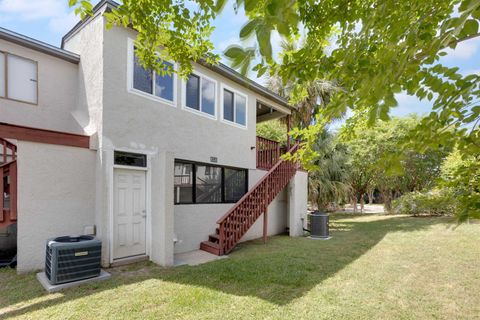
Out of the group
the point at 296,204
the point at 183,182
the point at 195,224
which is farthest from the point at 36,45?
the point at 296,204

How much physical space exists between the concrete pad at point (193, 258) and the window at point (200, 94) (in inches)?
166

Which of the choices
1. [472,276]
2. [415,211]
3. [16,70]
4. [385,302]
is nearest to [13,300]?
[16,70]

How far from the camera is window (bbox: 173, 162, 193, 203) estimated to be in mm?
7602

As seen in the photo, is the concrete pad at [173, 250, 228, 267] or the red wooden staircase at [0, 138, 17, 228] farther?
the concrete pad at [173, 250, 228, 267]

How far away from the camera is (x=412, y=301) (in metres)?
4.38

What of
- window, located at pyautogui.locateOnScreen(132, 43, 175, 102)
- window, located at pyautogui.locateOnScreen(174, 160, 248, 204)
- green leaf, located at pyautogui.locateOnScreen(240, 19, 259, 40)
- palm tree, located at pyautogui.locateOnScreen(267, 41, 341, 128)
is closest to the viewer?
green leaf, located at pyautogui.locateOnScreen(240, 19, 259, 40)

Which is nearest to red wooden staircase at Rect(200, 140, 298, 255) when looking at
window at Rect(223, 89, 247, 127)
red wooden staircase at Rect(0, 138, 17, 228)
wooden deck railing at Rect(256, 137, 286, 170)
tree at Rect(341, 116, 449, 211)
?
wooden deck railing at Rect(256, 137, 286, 170)

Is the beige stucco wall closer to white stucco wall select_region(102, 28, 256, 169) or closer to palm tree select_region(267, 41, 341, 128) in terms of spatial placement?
white stucco wall select_region(102, 28, 256, 169)

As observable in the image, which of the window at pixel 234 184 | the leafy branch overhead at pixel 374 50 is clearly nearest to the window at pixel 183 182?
the window at pixel 234 184

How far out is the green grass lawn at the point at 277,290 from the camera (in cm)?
393

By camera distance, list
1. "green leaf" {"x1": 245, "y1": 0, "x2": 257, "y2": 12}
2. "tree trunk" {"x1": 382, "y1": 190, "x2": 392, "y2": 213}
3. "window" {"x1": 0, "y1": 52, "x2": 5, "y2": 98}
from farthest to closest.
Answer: "tree trunk" {"x1": 382, "y1": 190, "x2": 392, "y2": 213}, "window" {"x1": 0, "y1": 52, "x2": 5, "y2": 98}, "green leaf" {"x1": 245, "y1": 0, "x2": 257, "y2": 12}

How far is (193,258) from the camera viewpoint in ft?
22.8

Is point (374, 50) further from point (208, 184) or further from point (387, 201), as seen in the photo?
point (387, 201)

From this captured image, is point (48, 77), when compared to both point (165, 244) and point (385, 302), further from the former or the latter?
point (385, 302)
